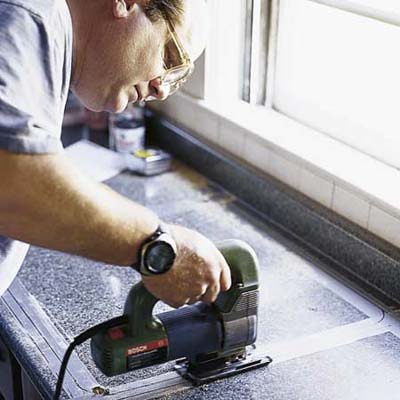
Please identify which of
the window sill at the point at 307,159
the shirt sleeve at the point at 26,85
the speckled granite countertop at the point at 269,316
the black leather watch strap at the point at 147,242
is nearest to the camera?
the shirt sleeve at the point at 26,85

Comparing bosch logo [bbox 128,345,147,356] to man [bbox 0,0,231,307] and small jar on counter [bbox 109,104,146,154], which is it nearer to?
man [bbox 0,0,231,307]

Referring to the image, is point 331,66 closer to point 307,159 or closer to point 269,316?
point 307,159

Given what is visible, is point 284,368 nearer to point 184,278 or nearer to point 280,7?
point 184,278

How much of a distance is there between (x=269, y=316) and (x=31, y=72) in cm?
64

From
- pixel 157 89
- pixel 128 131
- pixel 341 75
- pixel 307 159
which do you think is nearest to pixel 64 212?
pixel 157 89

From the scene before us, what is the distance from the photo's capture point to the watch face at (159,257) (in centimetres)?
104

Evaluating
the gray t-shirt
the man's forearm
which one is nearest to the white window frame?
the man's forearm

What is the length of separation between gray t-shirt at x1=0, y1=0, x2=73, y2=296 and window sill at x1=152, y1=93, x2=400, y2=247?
0.70 m

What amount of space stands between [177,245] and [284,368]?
0.97 feet

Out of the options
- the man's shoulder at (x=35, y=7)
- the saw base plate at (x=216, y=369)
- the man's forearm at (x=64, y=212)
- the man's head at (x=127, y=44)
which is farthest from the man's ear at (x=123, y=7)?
the saw base plate at (x=216, y=369)

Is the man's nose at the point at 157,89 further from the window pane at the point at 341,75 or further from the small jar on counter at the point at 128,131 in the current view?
the small jar on counter at the point at 128,131

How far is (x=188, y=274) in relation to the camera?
3.60ft

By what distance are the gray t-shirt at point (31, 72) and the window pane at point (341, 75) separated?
758 mm

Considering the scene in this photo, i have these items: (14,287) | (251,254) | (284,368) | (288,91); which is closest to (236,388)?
(284,368)
